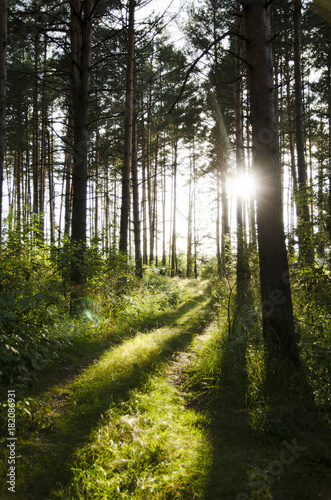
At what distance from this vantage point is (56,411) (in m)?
3.31

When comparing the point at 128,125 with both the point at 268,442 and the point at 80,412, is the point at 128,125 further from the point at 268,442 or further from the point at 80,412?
the point at 268,442

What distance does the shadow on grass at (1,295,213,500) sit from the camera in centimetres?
236

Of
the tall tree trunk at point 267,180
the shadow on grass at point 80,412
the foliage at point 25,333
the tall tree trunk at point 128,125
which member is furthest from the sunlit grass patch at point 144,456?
the tall tree trunk at point 128,125

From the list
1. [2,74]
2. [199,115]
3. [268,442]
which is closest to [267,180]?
[268,442]

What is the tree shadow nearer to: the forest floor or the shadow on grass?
the forest floor

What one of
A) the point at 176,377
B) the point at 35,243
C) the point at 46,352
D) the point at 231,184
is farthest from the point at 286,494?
the point at 231,184

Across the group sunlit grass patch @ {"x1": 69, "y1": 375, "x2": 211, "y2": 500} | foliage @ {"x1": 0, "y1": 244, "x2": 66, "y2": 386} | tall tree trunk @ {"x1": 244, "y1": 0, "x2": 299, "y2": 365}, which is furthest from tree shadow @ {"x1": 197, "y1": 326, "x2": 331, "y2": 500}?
foliage @ {"x1": 0, "y1": 244, "x2": 66, "y2": 386}

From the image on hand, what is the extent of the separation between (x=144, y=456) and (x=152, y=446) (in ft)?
0.40

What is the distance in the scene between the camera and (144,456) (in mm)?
2555

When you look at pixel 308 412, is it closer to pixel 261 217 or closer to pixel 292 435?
pixel 292 435

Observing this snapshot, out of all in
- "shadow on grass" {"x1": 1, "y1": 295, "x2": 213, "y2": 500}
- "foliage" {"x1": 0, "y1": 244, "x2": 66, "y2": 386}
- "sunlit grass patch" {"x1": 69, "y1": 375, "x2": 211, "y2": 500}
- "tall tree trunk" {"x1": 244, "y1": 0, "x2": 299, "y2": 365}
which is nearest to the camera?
"sunlit grass patch" {"x1": 69, "y1": 375, "x2": 211, "y2": 500}

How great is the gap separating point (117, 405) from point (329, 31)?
17576mm

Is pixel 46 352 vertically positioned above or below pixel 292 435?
above

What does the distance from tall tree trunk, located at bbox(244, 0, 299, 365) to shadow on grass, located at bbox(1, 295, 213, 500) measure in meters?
1.91
